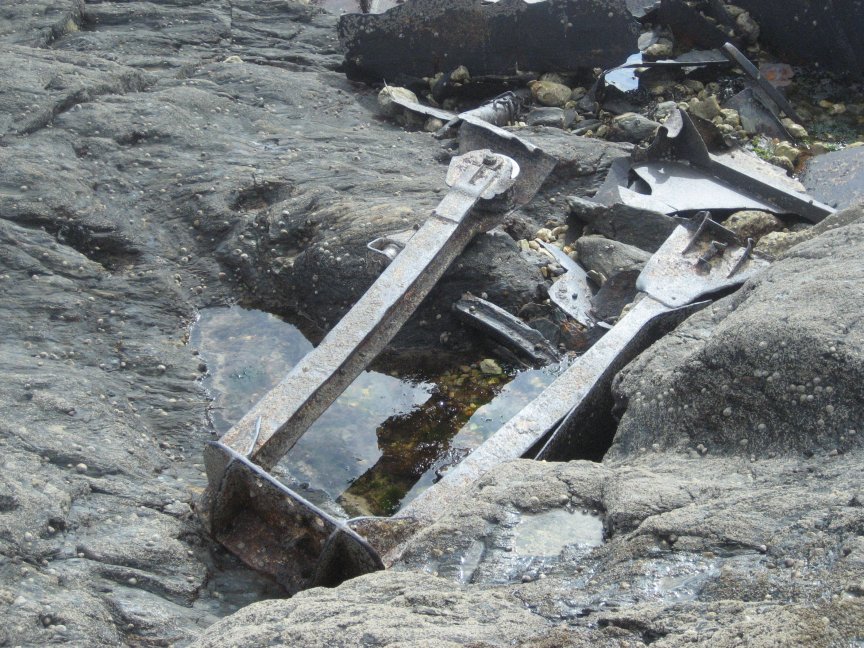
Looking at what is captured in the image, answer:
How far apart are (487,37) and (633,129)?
128 cm

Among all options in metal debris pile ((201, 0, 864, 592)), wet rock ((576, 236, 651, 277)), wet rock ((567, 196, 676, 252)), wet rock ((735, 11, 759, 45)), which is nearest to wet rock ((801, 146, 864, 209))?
metal debris pile ((201, 0, 864, 592))

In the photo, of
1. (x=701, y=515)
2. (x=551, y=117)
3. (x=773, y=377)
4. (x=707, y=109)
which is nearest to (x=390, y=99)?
(x=551, y=117)

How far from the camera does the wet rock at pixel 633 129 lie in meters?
5.89

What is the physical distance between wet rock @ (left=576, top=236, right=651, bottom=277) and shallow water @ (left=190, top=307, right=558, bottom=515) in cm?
68

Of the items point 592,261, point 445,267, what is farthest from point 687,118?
point 445,267

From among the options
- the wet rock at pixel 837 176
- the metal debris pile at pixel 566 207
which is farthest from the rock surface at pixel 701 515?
the wet rock at pixel 837 176

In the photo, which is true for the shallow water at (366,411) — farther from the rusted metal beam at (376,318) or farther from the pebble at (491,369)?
the rusted metal beam at (376,318)

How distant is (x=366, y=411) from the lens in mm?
3982

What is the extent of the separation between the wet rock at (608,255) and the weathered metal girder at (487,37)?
2.22 metres

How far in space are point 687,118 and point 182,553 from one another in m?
3.82

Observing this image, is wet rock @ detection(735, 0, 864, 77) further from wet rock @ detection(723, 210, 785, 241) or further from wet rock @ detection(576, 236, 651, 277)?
wet rock @ detection(576, 236, 651, 277)

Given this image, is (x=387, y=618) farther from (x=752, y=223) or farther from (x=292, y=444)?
(x=752, y=223)

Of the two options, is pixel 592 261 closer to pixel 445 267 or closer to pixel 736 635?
pixel 445 267

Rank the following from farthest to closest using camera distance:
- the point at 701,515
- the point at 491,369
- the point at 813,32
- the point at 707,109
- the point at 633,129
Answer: the point at 813,32 < the point at 707,109 < the point at 633,129 < the point at 491,369 < the point at 701,515
